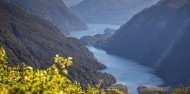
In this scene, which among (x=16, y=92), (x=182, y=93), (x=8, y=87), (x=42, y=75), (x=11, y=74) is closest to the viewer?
(x=42, y=75)

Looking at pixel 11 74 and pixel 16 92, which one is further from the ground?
pixel 11 74

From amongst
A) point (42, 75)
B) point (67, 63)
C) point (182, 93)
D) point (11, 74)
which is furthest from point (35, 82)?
point (182, 93)

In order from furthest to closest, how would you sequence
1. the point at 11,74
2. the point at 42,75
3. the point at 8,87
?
the point at 11,74, the point at 8,87, the point at 42,75

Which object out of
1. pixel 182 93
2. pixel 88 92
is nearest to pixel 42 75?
pixel 88 92

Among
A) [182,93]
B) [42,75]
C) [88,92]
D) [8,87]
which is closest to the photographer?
[42,75]

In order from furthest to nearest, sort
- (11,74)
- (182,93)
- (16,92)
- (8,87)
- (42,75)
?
1. (182,93)
2. (11,74)
3. (8,87)
4. (16,92)
5. (42,75)

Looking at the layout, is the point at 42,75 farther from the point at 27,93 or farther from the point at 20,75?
the point at 20,75

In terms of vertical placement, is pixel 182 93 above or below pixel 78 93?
above

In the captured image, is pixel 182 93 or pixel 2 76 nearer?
pixel 2 76

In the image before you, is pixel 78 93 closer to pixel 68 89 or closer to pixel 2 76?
pixel 68 89
